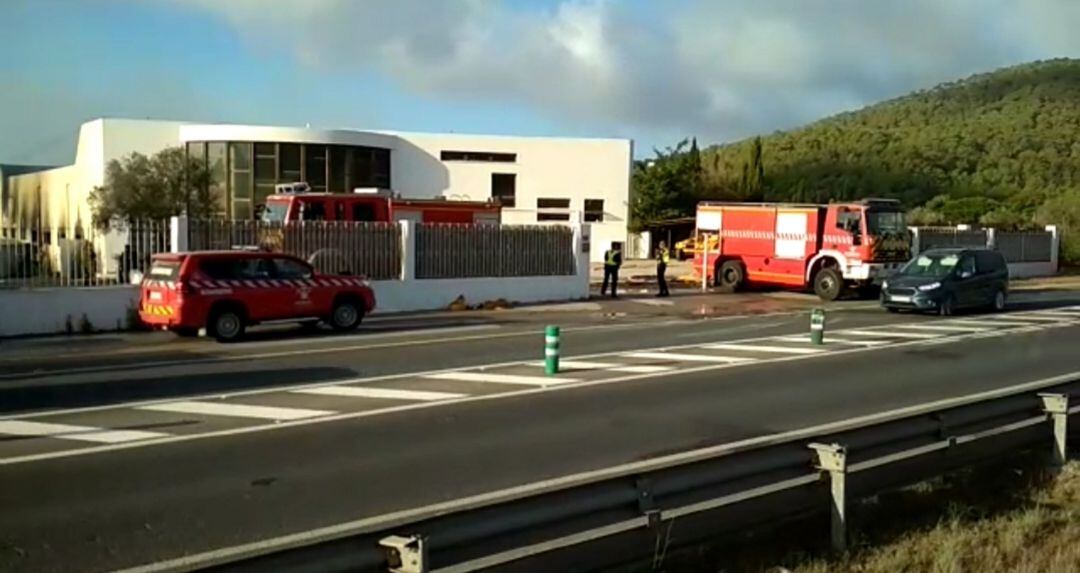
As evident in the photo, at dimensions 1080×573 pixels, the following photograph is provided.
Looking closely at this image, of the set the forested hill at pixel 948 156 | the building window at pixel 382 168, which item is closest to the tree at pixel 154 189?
the building window at pixel 382 168

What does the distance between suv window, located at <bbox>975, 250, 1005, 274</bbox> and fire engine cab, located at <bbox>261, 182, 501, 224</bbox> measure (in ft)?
44.2

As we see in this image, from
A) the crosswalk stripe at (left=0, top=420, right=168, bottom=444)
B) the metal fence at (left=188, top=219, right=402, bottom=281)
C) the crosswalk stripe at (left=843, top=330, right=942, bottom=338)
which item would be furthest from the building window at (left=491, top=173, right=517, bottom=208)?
the crosswalk stripe at (left=0, top=420, right=168, bottom=444)

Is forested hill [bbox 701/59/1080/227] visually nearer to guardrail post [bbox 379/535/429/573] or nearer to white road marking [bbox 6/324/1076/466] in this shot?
white road marking [bbox 6/324/1076/466]

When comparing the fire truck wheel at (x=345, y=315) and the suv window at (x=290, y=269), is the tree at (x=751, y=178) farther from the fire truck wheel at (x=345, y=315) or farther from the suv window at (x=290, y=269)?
the suv window at (x=290, y=269)

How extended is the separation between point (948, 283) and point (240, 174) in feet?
111

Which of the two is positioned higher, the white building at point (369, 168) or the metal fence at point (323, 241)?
the white building at point (369, 168)

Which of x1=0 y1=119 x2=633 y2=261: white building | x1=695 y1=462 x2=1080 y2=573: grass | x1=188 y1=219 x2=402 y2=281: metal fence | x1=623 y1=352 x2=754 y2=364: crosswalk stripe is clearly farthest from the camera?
x1=0 y1=119 x2=633 y2=261: white building

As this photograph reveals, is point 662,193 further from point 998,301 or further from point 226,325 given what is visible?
point 226,325

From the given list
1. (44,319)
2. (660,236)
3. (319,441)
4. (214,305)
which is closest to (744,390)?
(319,441)

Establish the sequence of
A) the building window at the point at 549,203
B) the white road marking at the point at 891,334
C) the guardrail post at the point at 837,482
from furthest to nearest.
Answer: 1. the building window at the point at 549,203
2. the white road marking at the point at 891,334
3. the guardrail post at the point at 837,482

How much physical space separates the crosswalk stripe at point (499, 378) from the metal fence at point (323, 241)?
414 inches

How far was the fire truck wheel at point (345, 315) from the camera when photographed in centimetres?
2302

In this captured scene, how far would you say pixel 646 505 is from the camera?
5.74 meters

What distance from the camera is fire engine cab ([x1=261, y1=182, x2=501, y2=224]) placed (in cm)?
2930
